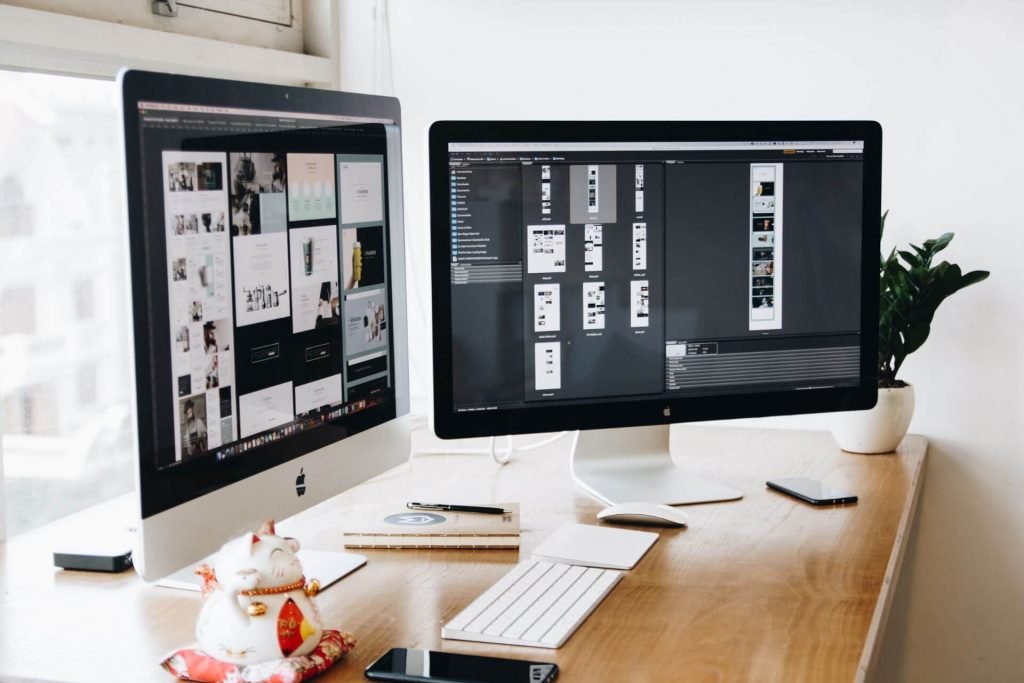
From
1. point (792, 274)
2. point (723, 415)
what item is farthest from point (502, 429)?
point (792, 274)

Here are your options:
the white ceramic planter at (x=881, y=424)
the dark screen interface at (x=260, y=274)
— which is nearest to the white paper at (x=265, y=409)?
the dark screen interface at (x=260, y=274)

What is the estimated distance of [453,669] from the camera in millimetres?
1016

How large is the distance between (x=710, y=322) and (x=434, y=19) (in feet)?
3.15

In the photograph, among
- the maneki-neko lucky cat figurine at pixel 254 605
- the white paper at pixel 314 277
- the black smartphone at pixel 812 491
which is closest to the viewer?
the maneki-neko lucky cat figurine at pixel 254 605

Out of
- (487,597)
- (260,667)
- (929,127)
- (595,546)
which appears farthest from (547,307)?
(929,127)

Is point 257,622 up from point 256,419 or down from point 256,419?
down

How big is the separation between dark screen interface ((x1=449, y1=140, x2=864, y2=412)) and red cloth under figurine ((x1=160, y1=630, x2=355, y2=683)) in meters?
0.46

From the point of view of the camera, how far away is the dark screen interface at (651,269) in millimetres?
1430

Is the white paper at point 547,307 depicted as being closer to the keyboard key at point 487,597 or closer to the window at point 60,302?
the keyboard key at point 487,597

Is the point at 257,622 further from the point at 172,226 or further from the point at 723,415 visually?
the point at 723,415

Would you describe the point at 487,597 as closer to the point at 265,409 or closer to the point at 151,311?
the point at 265,409

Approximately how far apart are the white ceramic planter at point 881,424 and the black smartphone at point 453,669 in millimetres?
935

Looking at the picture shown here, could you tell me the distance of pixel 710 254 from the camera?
1513 mm

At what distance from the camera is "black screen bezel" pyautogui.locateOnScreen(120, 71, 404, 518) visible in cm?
99
